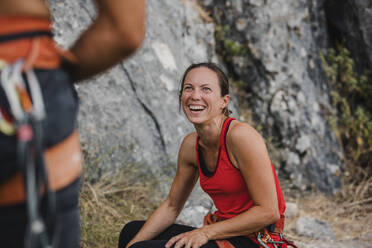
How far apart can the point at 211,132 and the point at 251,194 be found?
1.36ft

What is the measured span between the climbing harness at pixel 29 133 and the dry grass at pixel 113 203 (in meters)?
1.97

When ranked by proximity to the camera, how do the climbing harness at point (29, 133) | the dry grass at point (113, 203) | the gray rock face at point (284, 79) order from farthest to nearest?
the gray rock face at point (284, 79), the dry grass at point (113, 203), the climbing harness at point (29, 133)

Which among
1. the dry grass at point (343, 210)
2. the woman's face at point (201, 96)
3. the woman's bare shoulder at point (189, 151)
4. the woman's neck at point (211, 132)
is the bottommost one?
the dry grass at point (343, 210)

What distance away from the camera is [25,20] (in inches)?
32.0

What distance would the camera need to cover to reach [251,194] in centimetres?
189

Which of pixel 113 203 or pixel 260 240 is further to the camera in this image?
pixel 113 203

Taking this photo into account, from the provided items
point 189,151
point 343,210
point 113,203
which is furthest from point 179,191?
point 343,210

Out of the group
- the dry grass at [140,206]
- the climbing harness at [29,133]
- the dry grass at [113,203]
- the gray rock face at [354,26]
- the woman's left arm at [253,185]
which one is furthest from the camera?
the gray rock face at [354,26]

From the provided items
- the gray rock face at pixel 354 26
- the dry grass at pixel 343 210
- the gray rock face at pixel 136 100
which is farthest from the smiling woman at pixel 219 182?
the gray rock face at pixel 354 26

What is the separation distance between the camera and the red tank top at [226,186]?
1974 millimetres

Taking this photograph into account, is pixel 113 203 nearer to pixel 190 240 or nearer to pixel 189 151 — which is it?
pixel 189 151

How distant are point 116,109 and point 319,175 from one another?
274 centimetres

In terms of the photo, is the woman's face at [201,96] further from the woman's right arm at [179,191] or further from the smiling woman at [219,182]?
the woman's right arm at [179,191]

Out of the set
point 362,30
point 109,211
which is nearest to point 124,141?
point 109,211
